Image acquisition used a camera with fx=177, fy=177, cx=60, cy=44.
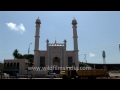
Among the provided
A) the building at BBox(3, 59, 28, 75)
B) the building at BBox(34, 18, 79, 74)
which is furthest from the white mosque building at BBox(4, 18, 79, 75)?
the building at BBox(3, 59, 28, 75)

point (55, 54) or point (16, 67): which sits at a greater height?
point (55, 54)

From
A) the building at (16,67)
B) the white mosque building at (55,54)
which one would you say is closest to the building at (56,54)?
the white mosque building at (55,54)

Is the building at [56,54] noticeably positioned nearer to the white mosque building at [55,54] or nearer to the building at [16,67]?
the white mosque building at [55,54]

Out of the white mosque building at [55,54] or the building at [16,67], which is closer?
the building at [16,67]

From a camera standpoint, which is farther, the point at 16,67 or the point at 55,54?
the point at 55,54

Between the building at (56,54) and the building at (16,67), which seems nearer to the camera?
the building at (16,67)

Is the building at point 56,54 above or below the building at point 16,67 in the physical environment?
above

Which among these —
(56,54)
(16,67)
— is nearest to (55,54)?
(56,54)

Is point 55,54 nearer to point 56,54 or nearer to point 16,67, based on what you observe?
point 56,54
